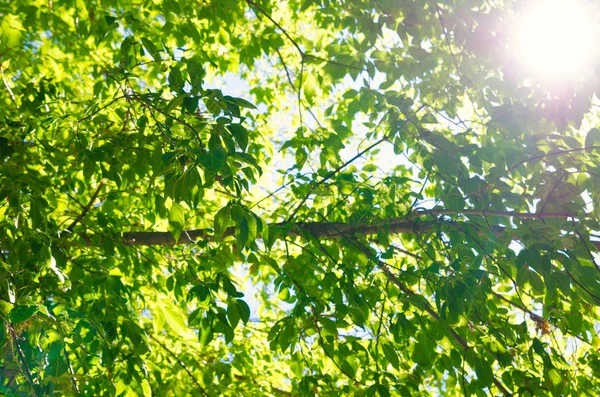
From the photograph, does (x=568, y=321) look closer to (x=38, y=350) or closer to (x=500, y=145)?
(x=500, y=145)

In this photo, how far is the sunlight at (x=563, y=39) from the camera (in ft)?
8.26

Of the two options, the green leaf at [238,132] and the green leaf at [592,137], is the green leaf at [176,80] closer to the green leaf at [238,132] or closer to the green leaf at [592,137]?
the green leaf at [238,132]

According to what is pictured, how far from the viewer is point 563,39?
8.32 feet

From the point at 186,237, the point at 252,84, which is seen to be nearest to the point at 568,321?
the point at 186,237

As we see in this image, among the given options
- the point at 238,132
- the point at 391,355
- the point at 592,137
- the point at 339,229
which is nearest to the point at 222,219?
the point at 238,132

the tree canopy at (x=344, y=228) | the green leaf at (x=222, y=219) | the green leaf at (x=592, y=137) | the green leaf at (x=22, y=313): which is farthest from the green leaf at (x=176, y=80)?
the green leaf at (x=592, y=137)

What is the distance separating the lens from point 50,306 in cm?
171

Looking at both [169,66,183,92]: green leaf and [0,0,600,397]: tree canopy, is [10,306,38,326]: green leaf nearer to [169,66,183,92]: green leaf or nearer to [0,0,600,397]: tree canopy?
[0,0,600,397]: tree canopy

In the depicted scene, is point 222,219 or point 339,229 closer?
point 222,219

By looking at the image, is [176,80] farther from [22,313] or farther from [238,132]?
[22,313]

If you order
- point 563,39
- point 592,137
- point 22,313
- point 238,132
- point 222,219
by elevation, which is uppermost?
point 563,39

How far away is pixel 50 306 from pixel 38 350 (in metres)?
0.21

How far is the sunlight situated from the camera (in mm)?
2518

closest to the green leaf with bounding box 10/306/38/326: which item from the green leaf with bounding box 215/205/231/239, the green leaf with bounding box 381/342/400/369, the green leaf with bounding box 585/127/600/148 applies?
the green leaf with bounding box 215/205/231/239
